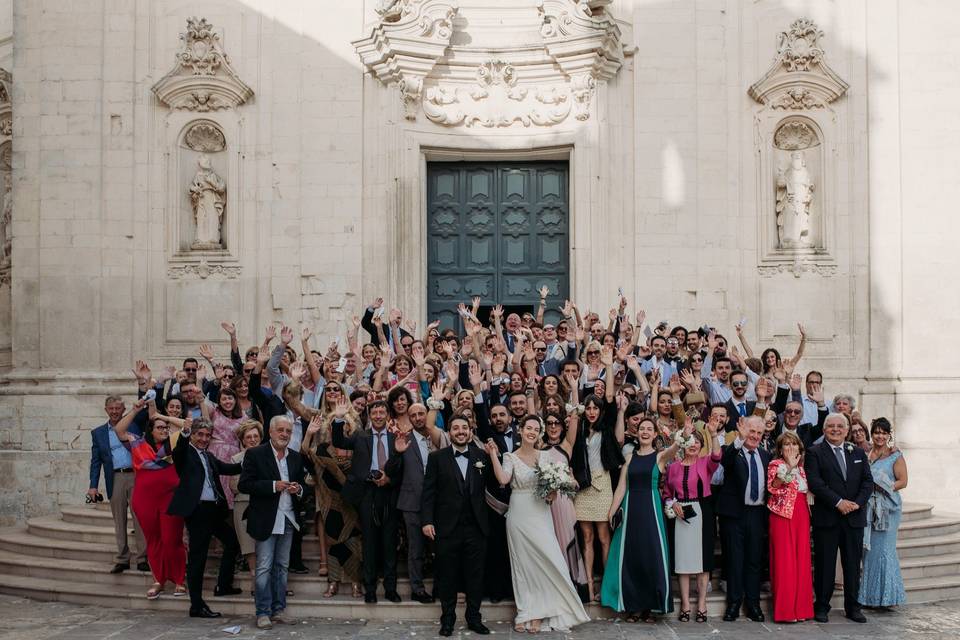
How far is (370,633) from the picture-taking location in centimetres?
1108

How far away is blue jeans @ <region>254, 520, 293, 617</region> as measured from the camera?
11281mm

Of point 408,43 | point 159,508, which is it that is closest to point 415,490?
point 159,508

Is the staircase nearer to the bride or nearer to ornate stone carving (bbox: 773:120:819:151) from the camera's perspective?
the bride

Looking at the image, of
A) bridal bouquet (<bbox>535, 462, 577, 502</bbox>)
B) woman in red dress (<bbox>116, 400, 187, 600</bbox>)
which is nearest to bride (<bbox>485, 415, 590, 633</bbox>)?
bridal bouquet (<bbox>535, 462, 577, 502</bbox>)

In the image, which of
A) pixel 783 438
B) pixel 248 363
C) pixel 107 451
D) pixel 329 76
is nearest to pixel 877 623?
pixel 783 438

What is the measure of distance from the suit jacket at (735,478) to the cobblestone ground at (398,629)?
106 cm

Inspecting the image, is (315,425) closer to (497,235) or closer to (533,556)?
(533,556)

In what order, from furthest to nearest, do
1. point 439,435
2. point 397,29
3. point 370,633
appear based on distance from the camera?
point 397,29 → point 439,435 → point 370,633

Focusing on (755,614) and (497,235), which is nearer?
(755,614)

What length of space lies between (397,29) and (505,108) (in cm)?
198

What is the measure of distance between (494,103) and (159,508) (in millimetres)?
8632

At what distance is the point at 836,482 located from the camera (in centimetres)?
1178

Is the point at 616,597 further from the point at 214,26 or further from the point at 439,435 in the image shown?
the point at 214,26

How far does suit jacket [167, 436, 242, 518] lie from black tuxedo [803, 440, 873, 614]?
18.4 feet
